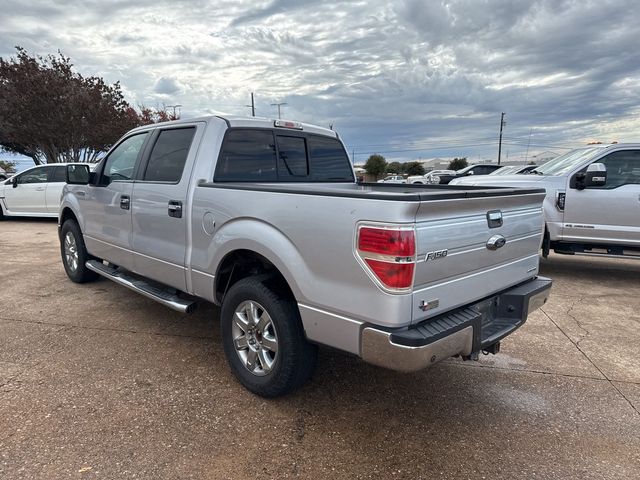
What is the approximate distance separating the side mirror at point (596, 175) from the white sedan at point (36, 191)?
12.2 metres

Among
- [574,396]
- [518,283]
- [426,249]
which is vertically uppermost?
[426,249]

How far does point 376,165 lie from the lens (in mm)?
71500

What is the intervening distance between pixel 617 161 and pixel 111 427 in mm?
7230

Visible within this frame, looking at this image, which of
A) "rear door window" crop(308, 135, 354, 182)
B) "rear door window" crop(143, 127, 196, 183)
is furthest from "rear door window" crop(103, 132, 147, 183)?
"rear door window" crop(308, 135, 354, 182)

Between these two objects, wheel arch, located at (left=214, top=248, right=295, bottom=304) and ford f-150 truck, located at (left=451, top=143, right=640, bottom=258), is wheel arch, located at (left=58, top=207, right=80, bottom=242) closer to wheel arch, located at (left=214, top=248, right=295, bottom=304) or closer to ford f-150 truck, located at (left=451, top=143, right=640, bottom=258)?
wheel arch, located at (left=214, top=248, right=295, bottom=304)

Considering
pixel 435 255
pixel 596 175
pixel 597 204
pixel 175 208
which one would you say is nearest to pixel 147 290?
pixel 175 208

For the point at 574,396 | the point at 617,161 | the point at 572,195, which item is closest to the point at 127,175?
the point at 574,396

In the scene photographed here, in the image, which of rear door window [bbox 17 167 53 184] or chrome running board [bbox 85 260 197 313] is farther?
rear door window [bbox 17 167 53 184]

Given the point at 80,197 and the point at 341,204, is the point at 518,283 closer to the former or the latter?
Answer: the point at 341,204

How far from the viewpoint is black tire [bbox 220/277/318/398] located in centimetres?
292

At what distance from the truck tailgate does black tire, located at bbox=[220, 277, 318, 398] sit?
838 mm

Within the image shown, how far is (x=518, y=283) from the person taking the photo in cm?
337

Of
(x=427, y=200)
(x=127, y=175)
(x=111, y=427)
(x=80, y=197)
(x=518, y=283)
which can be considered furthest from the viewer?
(x=80, y=197)

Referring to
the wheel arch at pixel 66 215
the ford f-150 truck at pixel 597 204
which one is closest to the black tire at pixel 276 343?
the wheel arch at pixel 66 215
